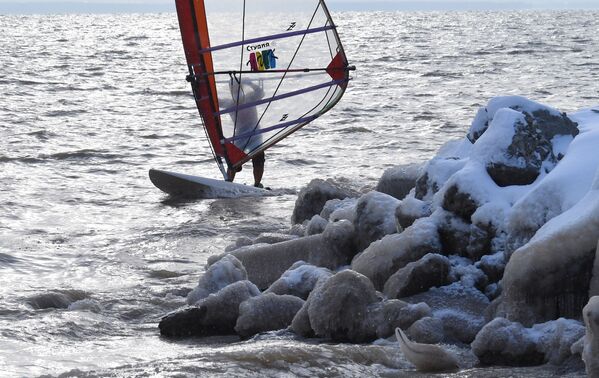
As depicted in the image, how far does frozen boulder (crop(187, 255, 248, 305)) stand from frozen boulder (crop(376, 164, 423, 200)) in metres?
1.90

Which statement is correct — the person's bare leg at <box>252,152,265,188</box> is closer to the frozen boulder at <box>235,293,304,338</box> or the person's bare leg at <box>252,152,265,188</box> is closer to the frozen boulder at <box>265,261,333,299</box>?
the frozen boulder at <box>265,261,333,299</box>

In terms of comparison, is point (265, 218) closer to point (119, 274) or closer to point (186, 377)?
point (119, 274)

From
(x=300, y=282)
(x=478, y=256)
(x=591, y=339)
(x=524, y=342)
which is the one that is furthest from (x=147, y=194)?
(x=591, y=339)

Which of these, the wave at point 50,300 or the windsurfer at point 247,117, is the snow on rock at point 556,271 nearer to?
the wave at point 50,300

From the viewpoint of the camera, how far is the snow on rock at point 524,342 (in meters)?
4.54

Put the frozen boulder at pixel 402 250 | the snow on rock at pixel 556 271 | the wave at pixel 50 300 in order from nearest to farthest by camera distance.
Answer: the snow on rock at pixel 556 271, the frozen boulder at pixel 402 250, the wave at pixel 50 300

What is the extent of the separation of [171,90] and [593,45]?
20.5 m

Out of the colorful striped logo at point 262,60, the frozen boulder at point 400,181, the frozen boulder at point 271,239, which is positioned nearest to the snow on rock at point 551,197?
the frozen boulder at point 400,181

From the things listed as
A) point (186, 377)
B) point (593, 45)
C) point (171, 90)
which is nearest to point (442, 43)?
point (593, 45)

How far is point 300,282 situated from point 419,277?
0.78 metres

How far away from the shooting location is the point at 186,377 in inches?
179

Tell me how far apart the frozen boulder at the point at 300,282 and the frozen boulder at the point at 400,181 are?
6.26 feet

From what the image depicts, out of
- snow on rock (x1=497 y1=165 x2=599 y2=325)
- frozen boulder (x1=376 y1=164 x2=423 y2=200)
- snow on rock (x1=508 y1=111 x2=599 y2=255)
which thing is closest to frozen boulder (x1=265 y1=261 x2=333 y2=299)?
snow on rock (x1=508 y1=111 x2=599 y2=255)

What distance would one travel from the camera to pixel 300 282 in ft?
19.7
